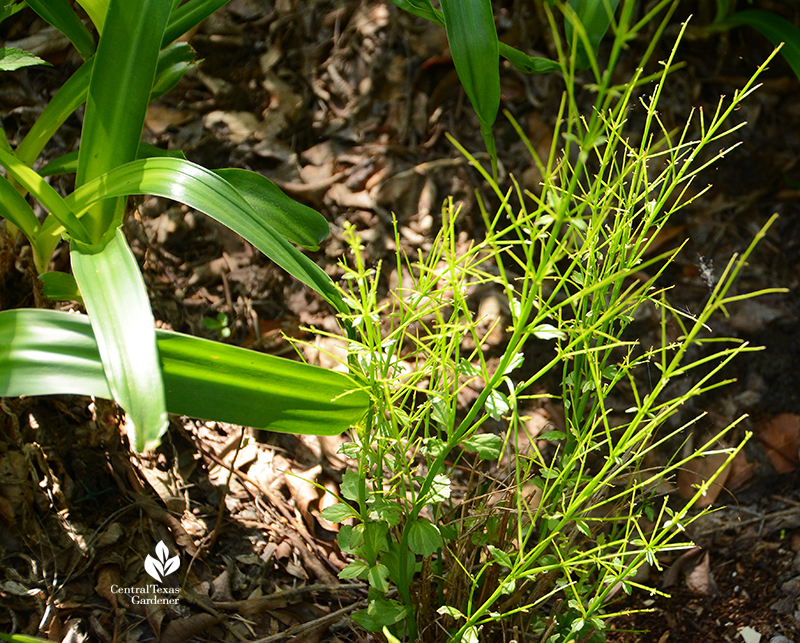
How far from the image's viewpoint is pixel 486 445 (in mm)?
702

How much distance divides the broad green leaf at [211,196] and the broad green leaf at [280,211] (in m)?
0.19

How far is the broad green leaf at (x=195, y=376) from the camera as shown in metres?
0.61

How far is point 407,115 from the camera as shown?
1555mm

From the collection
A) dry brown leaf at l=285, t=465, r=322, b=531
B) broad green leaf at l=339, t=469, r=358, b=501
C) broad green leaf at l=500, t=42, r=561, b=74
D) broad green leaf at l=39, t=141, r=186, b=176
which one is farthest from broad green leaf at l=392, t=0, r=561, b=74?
dry brown leaf at l=285, t=465, r=322, b=531

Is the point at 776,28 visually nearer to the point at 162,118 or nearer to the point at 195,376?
the point at 162,118

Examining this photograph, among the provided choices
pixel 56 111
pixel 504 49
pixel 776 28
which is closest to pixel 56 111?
pixel 56 111

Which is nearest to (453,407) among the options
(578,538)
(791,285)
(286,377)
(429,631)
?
(286,377)

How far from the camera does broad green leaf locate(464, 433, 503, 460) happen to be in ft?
2.27

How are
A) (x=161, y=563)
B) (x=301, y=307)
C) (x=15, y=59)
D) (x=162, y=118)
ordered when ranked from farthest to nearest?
(x=162, y=118), (x=301, y=307), (x=161, y=563), (x=15, y=59)

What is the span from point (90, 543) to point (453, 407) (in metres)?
0.65

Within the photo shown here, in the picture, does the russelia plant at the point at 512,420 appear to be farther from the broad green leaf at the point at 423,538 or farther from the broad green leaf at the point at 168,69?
the broad green leaf at the point at 168,69

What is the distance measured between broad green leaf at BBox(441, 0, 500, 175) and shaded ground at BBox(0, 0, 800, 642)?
22.0 inches

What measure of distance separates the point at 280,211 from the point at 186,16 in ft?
1.20

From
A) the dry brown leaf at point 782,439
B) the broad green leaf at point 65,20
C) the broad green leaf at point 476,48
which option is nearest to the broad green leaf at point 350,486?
the broad green leaf at point 476,48
